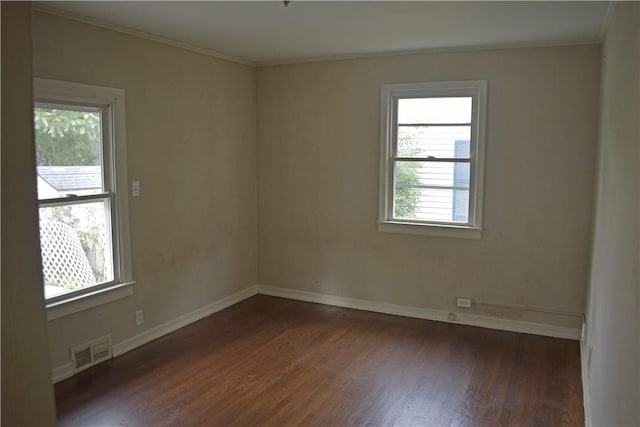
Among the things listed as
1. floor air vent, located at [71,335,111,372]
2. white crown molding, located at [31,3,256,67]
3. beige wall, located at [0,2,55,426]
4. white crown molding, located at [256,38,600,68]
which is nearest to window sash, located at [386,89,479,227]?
white crown molding, located at [256,38,600,68]

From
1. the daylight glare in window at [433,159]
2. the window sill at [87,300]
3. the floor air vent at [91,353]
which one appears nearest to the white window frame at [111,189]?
the window sill at [87,300]

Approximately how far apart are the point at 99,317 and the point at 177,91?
1.85m

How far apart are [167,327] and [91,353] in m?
0.76

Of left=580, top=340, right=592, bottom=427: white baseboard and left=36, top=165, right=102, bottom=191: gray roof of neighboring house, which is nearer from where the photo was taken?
left=580, top=340, right=592, bottom=427: white baseboard

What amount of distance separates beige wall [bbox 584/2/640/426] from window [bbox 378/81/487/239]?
1408 millimetres

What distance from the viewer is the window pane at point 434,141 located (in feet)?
14.3

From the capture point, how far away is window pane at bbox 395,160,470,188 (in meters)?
4.38

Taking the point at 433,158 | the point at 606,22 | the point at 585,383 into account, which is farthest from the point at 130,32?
the point at 585,383

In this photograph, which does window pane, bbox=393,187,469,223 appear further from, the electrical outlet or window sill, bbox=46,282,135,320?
window sill, bbox=46,282,135,320

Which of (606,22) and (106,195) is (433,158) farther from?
(106,195)

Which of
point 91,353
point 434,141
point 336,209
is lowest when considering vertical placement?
point 91,353

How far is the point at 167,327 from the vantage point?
4.20m

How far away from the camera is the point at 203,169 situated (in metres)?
4.49

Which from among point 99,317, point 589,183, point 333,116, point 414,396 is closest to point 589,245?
point 589,183
